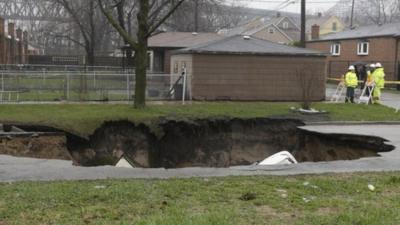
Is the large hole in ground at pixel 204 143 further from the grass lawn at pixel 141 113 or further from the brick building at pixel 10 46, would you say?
the brick building at pixel 10 46

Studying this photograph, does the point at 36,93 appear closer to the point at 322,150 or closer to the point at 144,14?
the point at 144,14

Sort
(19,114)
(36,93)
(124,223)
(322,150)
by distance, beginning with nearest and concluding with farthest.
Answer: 1. (124,223)
2. (322,150)
3. (19,114)
4. (36,93)

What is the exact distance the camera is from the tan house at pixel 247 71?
26391 millimetres

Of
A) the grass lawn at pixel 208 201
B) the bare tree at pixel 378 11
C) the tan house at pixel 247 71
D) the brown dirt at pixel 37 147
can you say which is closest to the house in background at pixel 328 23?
the bare tree at pixel 378 11

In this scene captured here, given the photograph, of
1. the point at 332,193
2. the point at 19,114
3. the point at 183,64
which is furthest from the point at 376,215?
the point at 183,64

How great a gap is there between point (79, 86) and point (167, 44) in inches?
625

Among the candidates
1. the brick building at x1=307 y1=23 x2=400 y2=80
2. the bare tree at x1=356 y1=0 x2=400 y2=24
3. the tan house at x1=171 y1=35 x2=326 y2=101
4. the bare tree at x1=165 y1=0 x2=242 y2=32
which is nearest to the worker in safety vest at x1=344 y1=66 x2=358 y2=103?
the tan house at x1=171 y1=35 x2=326 y2=101

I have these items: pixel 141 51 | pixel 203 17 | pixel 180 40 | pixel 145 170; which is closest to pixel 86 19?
pixel 180 40

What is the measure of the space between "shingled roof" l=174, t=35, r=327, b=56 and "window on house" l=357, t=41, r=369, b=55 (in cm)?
1898

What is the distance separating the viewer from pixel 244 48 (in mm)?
27484

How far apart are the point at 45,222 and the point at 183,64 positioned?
21716 mm

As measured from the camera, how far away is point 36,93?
2617cm

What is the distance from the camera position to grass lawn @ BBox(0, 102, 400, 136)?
57.7ft

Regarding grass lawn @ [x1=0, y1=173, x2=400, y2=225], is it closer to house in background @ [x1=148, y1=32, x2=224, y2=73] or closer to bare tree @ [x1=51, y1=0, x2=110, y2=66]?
house in background @ [x1=148, y1=32, x2=224, y2=73]
